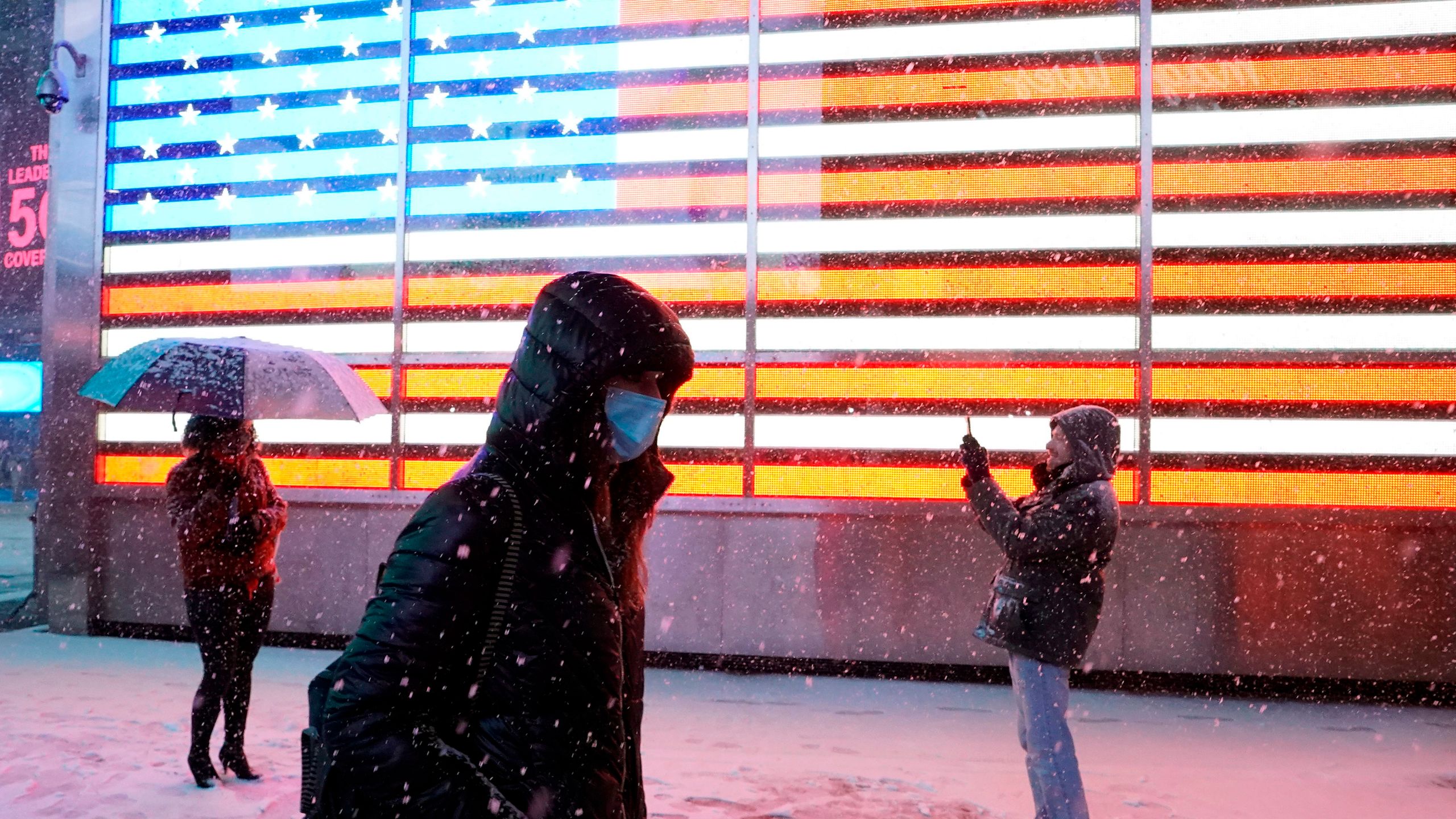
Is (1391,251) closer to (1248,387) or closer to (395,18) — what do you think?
(1248,387)

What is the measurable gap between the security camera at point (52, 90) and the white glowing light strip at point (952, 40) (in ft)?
20.4

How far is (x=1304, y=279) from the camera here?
7445 millimetres

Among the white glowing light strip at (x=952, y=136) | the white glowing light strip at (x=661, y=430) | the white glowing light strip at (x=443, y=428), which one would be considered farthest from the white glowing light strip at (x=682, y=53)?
the white glowing light strip at (x=443, y=428)

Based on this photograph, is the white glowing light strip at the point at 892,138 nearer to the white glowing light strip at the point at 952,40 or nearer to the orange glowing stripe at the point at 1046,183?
the orange glowing stripe at the point at 1046,183

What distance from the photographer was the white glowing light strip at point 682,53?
319 inches

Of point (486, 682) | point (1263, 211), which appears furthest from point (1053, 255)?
point (486, 682)

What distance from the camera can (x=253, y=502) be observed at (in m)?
4.85

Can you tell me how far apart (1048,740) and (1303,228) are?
5.56m

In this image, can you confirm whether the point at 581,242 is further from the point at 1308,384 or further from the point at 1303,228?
the point at 1308,384

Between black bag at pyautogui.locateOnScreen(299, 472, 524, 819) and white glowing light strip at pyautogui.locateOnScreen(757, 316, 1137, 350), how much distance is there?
Result: 651 cm

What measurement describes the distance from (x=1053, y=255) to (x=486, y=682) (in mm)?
7050

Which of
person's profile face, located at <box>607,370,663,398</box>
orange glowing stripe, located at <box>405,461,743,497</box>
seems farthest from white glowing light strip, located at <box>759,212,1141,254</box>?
person's profile face, located at <box>607,370,663,398</box>

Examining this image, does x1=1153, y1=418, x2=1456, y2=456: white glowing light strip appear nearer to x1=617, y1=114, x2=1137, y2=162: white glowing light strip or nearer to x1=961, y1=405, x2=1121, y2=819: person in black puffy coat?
x1=617, y1=114, x2=1137, y2=162: white glowing light strip

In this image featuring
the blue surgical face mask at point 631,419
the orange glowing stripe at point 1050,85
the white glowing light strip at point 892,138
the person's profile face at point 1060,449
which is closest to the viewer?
the blue surgical face mask at point 631,419
